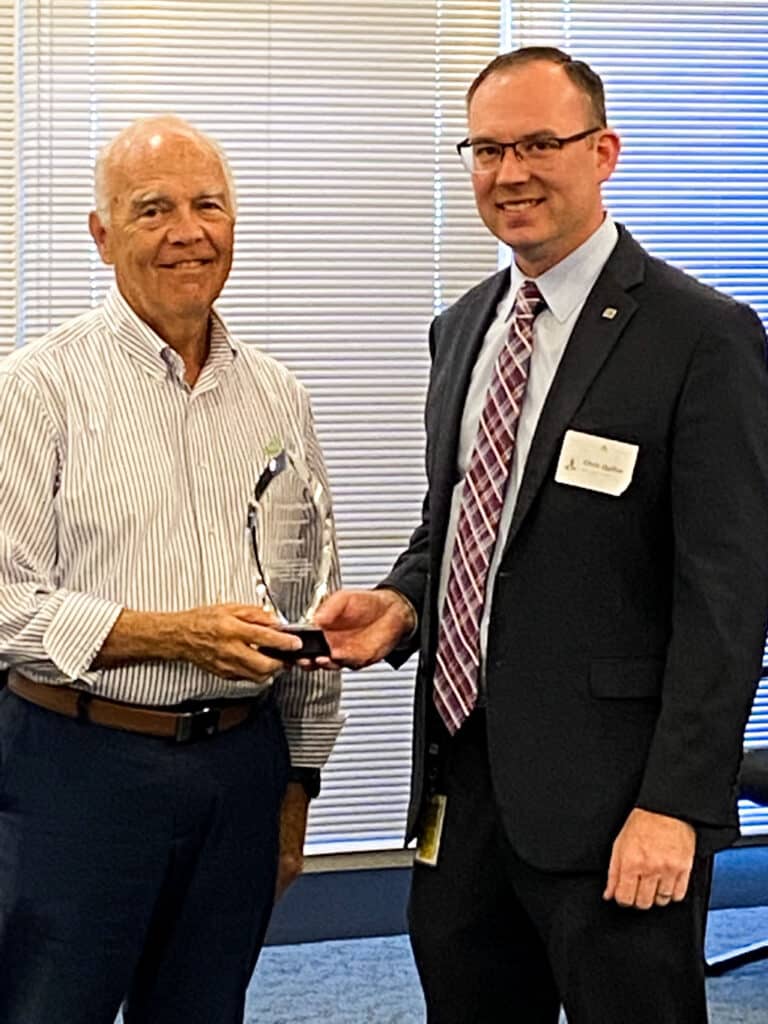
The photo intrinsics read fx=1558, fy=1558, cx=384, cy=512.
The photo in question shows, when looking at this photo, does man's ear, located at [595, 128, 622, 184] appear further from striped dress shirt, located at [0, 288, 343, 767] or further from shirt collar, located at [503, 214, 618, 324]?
striped dress shirt, located at [0, 288, 343, 767]

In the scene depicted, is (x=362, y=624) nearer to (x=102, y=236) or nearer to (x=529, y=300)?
(x=529, y=300)

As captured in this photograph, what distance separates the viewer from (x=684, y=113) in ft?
13.6

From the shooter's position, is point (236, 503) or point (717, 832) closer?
point (717, 832)

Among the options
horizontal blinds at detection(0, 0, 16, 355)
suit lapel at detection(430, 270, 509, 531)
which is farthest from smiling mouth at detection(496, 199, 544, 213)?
horizontal blinds at detection(0, 0, 16, 355)

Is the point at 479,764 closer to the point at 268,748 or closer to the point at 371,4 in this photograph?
the point at 268,748

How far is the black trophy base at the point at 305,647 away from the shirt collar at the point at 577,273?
591 millimetres

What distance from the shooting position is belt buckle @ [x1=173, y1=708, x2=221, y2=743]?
229cm

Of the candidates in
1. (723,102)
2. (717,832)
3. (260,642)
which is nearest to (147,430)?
(260,642)

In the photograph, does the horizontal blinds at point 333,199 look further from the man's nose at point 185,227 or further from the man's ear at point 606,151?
the man's ear at point 606,151

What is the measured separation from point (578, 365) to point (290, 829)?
94 cm

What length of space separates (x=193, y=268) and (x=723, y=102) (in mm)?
2295

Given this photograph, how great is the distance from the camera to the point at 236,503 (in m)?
2.36

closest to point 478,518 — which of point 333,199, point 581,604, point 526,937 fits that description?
point 581,604

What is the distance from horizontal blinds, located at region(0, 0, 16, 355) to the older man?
1488mm
